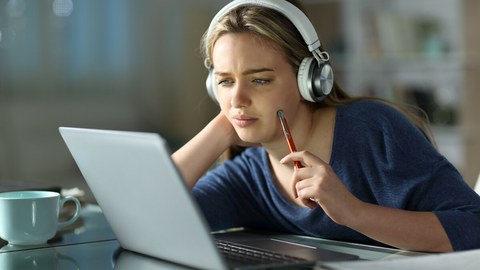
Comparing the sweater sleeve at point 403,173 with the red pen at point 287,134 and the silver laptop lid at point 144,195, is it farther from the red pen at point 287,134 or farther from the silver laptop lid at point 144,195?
the silver laptop lid at point 144,195

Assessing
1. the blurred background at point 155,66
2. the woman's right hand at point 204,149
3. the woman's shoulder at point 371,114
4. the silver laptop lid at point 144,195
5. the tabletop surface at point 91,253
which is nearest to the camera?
the silver laptop lid at point 144,195

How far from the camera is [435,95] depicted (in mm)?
4098

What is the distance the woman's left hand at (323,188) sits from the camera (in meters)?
1.12

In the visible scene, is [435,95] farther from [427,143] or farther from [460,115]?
[427,143]

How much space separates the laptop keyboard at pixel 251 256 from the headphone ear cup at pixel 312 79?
301 mm

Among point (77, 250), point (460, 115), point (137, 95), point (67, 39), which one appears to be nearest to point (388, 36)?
point (460, 115)

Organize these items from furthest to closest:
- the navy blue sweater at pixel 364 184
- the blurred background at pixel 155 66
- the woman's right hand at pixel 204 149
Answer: the blurred background at pixel 155 66 < the woman's right hand at pixel 204 149 < the navy blue sweater at pixel 364 184

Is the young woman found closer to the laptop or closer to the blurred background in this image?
the laptop

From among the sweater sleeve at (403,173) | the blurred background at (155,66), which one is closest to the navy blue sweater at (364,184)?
Result: the sweater sleeve at (403,173)

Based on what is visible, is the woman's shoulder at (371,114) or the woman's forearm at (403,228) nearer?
the woman's forearm at (403,228)

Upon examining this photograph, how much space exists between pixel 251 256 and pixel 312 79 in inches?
14.8

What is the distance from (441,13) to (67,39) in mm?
2015

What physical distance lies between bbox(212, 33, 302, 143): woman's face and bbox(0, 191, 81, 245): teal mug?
34 centimetres

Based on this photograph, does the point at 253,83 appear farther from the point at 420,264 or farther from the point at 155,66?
the point at 155,66
